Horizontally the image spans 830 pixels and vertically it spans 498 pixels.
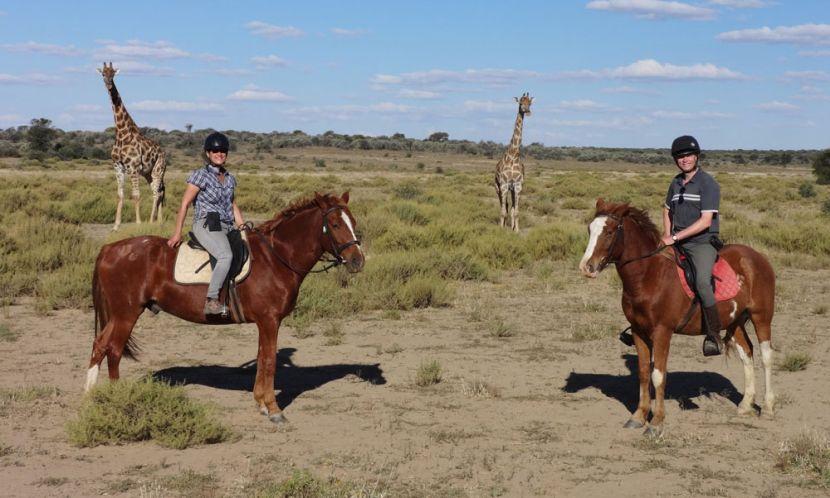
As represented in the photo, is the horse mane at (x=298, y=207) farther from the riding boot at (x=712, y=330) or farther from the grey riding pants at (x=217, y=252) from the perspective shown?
the riding boot at (x=712, y=330)

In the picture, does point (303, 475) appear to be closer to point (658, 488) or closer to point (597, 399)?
point (658, 488)

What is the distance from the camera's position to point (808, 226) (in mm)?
19781

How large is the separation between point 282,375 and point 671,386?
4.21m

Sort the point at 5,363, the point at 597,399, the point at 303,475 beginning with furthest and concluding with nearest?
the point at 5,363 < the point at 597,399 < the point at 303,475

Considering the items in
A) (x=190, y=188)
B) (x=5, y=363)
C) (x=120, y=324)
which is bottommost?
(x=5, y=363)

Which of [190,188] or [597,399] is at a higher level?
[190,188]

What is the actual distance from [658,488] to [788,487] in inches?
37.4

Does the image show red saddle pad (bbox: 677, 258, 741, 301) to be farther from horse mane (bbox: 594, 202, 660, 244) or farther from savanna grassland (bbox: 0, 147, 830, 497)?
A: savanna grassland (bbox: 0, 147, 830, 497)

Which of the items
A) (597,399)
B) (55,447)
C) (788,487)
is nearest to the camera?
(788,487)

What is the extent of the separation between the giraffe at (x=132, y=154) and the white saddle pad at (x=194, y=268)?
1269 cm

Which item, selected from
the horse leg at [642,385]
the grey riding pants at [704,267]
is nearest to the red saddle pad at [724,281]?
the grey riding pants at [704,267]

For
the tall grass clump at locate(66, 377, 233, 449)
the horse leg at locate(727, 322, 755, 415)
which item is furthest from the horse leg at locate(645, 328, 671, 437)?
the tall grass clump at locate(66, 377, 233, 449)

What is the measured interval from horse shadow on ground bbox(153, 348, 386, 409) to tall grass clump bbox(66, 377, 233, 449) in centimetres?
154

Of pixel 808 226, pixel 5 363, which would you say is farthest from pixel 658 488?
pixel 808 226
